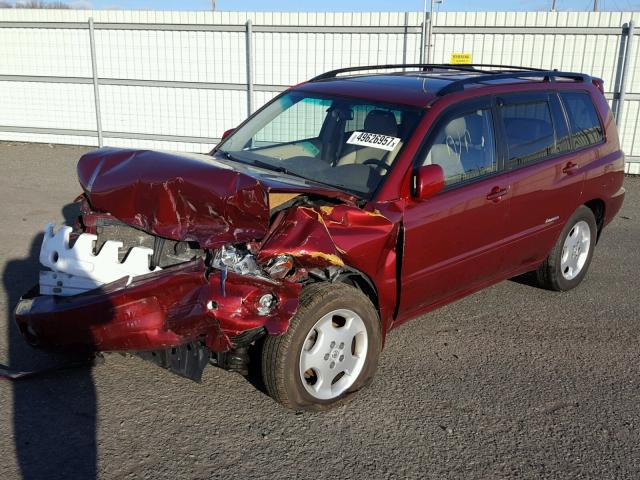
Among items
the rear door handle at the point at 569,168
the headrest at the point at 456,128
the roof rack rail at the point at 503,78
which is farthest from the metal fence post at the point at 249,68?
the headrest at the point at 456,128

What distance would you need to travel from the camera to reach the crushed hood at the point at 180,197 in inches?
140

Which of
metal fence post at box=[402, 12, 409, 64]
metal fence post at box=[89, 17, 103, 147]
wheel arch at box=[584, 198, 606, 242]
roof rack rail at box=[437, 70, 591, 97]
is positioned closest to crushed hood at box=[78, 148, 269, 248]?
roof rack rail at box=[437, 70, 591, 97]

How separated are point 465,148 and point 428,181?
0.69 m

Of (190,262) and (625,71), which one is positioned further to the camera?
(625,71)

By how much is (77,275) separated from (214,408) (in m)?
1.08

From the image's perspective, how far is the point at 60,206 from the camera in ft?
27.5

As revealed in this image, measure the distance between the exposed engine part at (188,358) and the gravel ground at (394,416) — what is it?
1.02ft

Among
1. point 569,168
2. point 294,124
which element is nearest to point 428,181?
point 294,124

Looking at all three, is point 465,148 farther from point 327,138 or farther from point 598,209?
point 598,209

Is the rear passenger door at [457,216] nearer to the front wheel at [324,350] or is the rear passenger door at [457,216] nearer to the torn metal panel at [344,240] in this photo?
the torn metal panel at [344,240]

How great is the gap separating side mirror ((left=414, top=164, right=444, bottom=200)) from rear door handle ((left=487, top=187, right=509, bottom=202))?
26.2 inches

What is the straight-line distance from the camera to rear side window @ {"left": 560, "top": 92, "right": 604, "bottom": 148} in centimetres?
545

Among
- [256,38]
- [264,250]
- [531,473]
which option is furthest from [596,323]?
[256,38]

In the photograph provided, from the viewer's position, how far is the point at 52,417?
363cm
